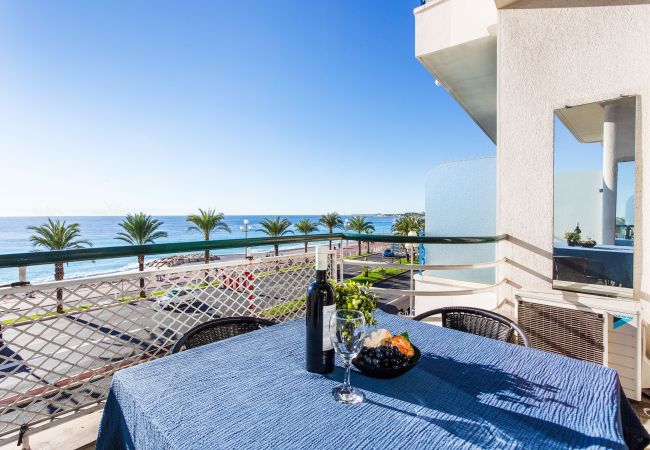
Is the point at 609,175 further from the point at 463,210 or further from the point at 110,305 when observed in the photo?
the point at 110,305

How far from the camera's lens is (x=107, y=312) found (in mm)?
2076

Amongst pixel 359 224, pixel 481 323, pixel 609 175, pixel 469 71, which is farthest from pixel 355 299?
pixel 359 224

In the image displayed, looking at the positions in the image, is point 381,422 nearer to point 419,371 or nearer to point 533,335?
point 419,371

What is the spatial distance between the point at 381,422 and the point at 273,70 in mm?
13915

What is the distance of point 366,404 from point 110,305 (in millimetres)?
1482

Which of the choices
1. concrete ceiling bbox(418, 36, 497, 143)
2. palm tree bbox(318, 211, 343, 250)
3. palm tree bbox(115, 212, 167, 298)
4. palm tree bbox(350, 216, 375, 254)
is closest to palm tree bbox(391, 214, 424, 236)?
palm tree bbox(350, 216, 375, 254)

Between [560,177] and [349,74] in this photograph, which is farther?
[349,74]

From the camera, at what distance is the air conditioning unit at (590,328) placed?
200 cm

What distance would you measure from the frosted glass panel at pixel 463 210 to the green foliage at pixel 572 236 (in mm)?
1633

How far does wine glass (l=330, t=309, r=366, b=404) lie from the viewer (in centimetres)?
69

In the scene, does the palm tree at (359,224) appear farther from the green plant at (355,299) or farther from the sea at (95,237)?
the green plant at (355,299)

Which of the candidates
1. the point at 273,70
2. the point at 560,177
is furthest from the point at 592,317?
the point at 273,70

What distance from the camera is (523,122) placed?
258 centimetres

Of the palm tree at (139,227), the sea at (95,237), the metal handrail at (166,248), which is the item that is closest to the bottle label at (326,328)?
the metal handrail at (166,248)
